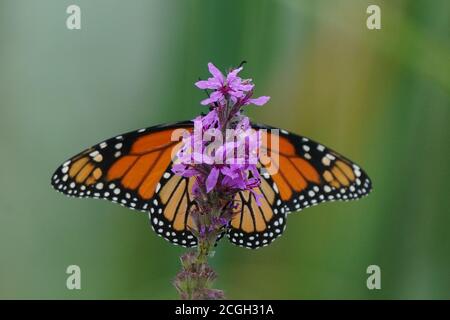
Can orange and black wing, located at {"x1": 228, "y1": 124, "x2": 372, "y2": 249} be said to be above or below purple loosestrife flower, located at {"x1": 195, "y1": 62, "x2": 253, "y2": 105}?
below

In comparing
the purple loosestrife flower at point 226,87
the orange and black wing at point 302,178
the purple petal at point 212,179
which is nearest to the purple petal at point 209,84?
the purple loosestrife flower at point 226,87

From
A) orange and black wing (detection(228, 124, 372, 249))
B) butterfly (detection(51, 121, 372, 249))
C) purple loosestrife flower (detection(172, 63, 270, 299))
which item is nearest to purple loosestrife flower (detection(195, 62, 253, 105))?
purple loosestrife flower (detection(172, 63, 270, 299))

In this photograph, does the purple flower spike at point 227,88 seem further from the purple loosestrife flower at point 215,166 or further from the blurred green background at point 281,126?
the blurred green background at point 281,126

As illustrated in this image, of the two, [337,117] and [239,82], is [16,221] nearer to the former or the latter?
[337,117]

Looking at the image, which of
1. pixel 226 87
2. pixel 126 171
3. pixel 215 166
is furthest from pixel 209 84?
pixel 126 171

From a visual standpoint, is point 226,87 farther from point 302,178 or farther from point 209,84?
point 302,178

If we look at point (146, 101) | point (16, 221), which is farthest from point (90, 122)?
point (16, 221)

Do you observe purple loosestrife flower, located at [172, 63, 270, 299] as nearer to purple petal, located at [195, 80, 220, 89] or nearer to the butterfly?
purple petal, located at [195, 80, 220, 89]
